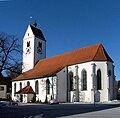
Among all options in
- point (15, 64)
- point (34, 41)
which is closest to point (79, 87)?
point (15, 64)

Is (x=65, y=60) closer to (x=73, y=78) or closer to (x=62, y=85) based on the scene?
(x=73, y=78)

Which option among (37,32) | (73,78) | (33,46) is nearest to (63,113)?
(73,78)

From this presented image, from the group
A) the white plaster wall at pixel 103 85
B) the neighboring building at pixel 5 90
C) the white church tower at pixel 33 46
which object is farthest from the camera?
the neighboring building at pixel 5 90

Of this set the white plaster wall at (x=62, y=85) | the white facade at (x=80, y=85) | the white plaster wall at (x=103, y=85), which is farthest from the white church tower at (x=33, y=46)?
the white plaster wall at (x=103, y=85)

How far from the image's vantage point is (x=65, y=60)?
54250 mm

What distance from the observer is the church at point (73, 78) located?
151ft

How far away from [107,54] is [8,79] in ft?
119

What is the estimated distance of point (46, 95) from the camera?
170 ft

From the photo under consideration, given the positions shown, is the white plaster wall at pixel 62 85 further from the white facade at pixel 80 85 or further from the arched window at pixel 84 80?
the arched window at pixel 84 80

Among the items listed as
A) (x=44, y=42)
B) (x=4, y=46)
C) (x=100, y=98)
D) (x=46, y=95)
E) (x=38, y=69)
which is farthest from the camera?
(x=44, y=42)

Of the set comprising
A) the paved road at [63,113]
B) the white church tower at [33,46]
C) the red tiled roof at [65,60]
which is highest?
the white church tower at [33,46]

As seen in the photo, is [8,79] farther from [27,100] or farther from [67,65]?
[67,65]

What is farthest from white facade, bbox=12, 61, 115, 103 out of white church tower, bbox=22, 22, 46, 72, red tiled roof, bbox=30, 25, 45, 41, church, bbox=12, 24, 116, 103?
red tiled roof, bbox=30, 25, 45, 41

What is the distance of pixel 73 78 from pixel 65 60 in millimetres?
5811
